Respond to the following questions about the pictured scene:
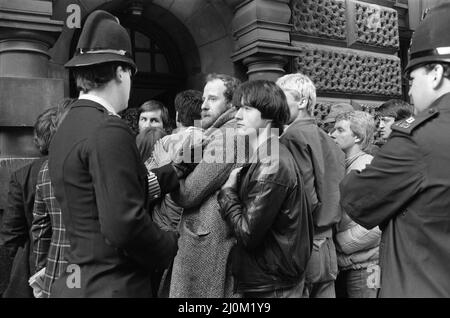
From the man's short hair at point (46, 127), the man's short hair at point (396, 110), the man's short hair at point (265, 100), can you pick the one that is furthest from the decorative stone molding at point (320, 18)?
the man's short hair at point (46, 127)

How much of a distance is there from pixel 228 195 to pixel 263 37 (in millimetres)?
2655

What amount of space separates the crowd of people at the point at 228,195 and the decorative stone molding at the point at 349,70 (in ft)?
5.53

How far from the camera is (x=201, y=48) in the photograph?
204 inches

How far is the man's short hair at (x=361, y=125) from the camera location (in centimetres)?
352

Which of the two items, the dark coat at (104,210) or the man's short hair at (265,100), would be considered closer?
the dark coat at (104,210)

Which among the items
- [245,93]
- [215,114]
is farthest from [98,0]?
[245,93]

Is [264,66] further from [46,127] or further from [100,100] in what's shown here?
[100,100]

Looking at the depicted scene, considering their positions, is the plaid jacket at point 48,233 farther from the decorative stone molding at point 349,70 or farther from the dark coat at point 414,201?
the decorative stone molding at point 349,70

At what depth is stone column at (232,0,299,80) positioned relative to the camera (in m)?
4.76

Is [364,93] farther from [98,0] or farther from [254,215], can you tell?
[254,215]

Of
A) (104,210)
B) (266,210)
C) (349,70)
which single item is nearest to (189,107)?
(266,210)

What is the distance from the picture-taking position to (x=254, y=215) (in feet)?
7.88
